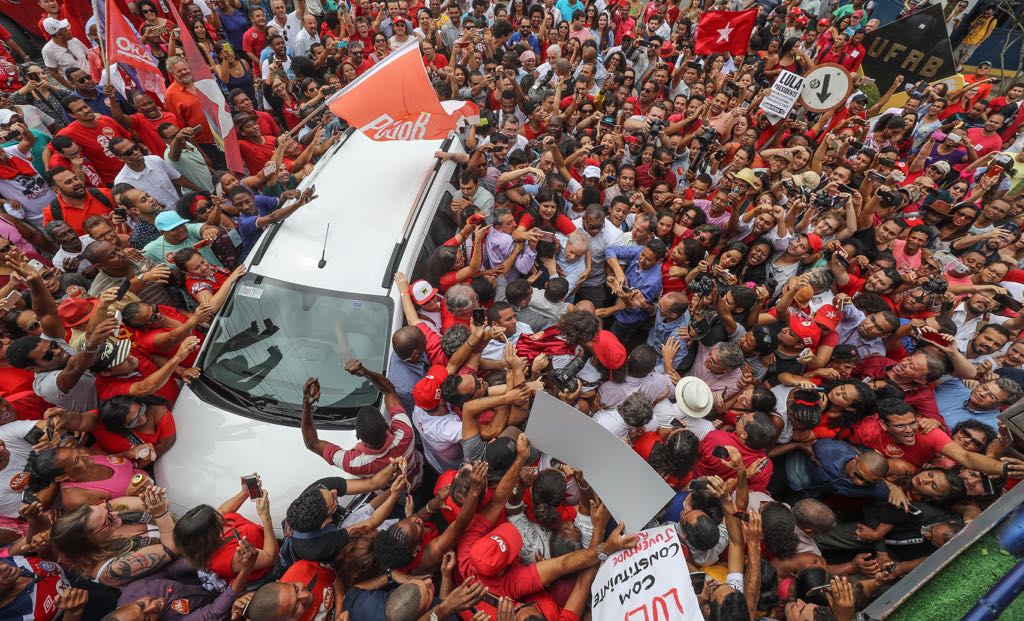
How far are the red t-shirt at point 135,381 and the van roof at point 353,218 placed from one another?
1055 millimetres

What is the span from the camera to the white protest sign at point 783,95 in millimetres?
6168

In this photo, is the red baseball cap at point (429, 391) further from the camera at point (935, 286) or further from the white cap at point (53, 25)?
the white cap at point (53, 25)

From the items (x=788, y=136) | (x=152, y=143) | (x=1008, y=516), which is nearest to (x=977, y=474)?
(x=1008, y=516)

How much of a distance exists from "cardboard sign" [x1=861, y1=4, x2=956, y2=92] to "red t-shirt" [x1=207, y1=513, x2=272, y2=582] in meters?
10.7

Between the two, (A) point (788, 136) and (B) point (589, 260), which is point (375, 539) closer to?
(B) point (589, 260)

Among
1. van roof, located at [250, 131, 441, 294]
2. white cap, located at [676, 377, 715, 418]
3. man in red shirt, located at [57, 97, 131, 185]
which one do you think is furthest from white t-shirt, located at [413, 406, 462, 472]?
man in red shirt, located at [57, 97, 131, 185]

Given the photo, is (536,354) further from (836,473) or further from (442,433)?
(836,473)

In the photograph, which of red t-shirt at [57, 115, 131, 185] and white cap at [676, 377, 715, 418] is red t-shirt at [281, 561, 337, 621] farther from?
red t-shirt at [57, 115, 131, 185]

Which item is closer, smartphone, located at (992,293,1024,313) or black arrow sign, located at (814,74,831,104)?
smartphone, located at (992,293,1024,313)

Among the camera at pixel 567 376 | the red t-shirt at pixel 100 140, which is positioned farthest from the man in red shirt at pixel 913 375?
the red t-shirt at pixel 100 140

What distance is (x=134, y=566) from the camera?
2.44 m

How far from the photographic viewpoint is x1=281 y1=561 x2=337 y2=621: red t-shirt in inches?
94.7

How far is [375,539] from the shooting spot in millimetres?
2566

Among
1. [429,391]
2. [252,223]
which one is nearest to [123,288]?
[252,223]
